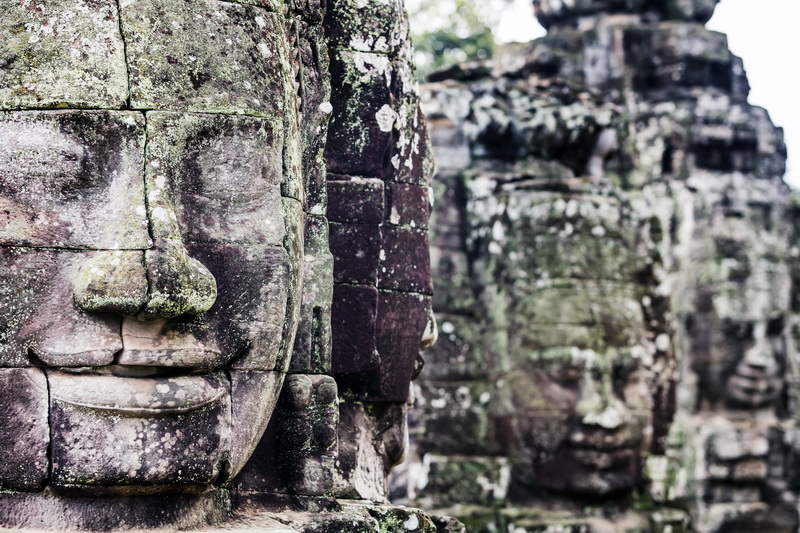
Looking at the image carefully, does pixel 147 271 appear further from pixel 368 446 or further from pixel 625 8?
pixel 625 8

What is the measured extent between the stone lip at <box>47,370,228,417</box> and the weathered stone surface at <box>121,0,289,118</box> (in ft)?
2.44

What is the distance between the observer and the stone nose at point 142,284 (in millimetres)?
3193

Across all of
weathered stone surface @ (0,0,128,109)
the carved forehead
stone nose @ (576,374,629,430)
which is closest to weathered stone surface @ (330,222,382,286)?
the carved forehead

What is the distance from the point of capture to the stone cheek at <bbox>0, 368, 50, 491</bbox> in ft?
10.3

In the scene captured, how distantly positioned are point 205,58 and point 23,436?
1.14 metres

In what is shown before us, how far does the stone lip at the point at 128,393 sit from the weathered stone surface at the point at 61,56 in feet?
2.38

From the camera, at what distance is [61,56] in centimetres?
332

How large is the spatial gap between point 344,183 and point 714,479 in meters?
8.60

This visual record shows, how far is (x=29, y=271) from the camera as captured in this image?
3.24 metres

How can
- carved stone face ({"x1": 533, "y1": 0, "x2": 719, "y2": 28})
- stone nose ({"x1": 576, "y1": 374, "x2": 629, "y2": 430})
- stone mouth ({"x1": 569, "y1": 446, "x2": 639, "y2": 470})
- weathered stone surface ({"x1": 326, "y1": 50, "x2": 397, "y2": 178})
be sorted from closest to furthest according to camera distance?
weathered stone surface ({"x1": 326, "y1": 50, "x2": 397, "y2": 178}) < stone nose ({"x1": 576, "y1": 374, "x2": 629, "y2": 430}) < stone mouth ({"x1": 569, "y1": 446, "x2": 639, "y2": 470}) < carved stone face ({"x1": 533, "y1": 0, "x2": 719, "y2": 28})

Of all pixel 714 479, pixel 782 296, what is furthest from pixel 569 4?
pixel 714 479

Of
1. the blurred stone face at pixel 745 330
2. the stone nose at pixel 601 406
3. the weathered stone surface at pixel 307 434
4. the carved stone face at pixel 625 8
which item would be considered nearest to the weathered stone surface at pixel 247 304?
the weathered stone surface at pixel 307 434

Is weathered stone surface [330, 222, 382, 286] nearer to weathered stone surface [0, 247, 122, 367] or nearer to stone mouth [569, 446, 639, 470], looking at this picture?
weathered stone surface [0, 247, 122, 367]

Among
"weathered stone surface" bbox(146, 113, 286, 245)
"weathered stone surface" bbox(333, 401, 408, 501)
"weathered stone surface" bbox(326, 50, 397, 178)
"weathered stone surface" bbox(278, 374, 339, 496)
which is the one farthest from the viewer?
"weathered stone surface" bbox(326, 50, 397, 178)
